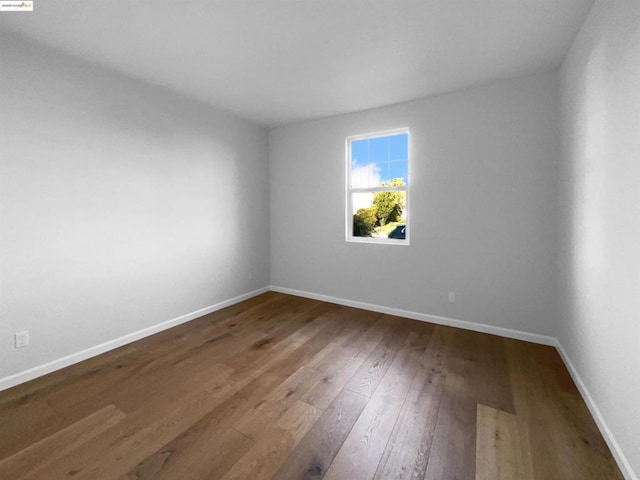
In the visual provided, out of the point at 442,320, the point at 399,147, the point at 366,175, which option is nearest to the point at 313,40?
the point at 399,147

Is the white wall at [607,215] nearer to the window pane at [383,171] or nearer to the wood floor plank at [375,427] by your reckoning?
the wood floor plank at [375,427]

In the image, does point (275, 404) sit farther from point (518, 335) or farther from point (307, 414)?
A: point (518, 335)

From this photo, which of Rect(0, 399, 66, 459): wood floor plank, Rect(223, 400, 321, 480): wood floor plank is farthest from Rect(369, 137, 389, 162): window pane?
Rect(0, 399, 66, 459): wood floor plank

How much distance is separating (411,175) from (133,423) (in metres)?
3.41

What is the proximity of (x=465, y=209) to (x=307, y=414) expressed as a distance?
260 centimetres

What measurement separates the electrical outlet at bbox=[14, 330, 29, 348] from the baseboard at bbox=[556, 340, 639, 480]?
388cm

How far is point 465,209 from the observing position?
10.00 feet

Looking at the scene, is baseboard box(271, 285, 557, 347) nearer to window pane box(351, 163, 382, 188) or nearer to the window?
the window

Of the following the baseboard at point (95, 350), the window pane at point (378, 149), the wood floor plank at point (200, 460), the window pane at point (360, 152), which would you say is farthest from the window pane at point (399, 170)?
the wood floor plank at point (200, 460)

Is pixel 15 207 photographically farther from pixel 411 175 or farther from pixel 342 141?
pixel 411 175

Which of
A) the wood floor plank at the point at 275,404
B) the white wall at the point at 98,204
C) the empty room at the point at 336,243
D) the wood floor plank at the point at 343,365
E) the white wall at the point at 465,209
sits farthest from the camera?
the white wall at the point at 465,209

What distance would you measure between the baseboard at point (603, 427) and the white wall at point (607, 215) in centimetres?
3

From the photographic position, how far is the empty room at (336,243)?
1493 millimetres

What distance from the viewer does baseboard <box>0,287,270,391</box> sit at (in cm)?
210
